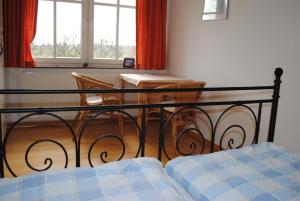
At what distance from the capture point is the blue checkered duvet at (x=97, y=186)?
100 cm

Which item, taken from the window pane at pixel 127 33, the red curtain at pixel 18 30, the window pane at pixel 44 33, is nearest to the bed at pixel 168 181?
the red curtain at pixel 18 30

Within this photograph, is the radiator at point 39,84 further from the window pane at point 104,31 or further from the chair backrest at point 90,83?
the chair backrest at point 90,83

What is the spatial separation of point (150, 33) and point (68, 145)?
1.95m

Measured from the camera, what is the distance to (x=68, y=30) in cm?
389

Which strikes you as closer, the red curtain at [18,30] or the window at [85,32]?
the red curtain at [18,30]

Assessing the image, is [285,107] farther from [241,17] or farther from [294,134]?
[241,17]

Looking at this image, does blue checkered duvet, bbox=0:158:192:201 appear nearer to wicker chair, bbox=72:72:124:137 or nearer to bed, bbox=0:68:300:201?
bed, bbox=0:68:300:201

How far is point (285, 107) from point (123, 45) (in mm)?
2506

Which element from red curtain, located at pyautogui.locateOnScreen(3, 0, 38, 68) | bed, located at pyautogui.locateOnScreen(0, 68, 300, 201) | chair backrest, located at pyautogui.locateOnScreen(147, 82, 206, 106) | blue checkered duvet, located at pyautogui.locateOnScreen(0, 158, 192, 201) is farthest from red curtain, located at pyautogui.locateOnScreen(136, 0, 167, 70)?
blue checkered duvet, located at pyautogui.locateOnScreen(0, 158, 192, 201)

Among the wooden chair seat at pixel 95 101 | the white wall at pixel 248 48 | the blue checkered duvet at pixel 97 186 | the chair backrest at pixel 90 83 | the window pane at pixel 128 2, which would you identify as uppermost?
the window pane at pixel 128 2

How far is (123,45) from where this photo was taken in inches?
165

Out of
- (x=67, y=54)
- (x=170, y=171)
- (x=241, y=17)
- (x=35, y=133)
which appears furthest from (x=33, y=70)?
(x=170, y=171)

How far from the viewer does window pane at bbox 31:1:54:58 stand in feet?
12.1

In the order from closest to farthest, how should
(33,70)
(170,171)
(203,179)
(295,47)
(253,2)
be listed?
(203,179) → (170,171) → (295,47) → (253,2) → (33,70)
